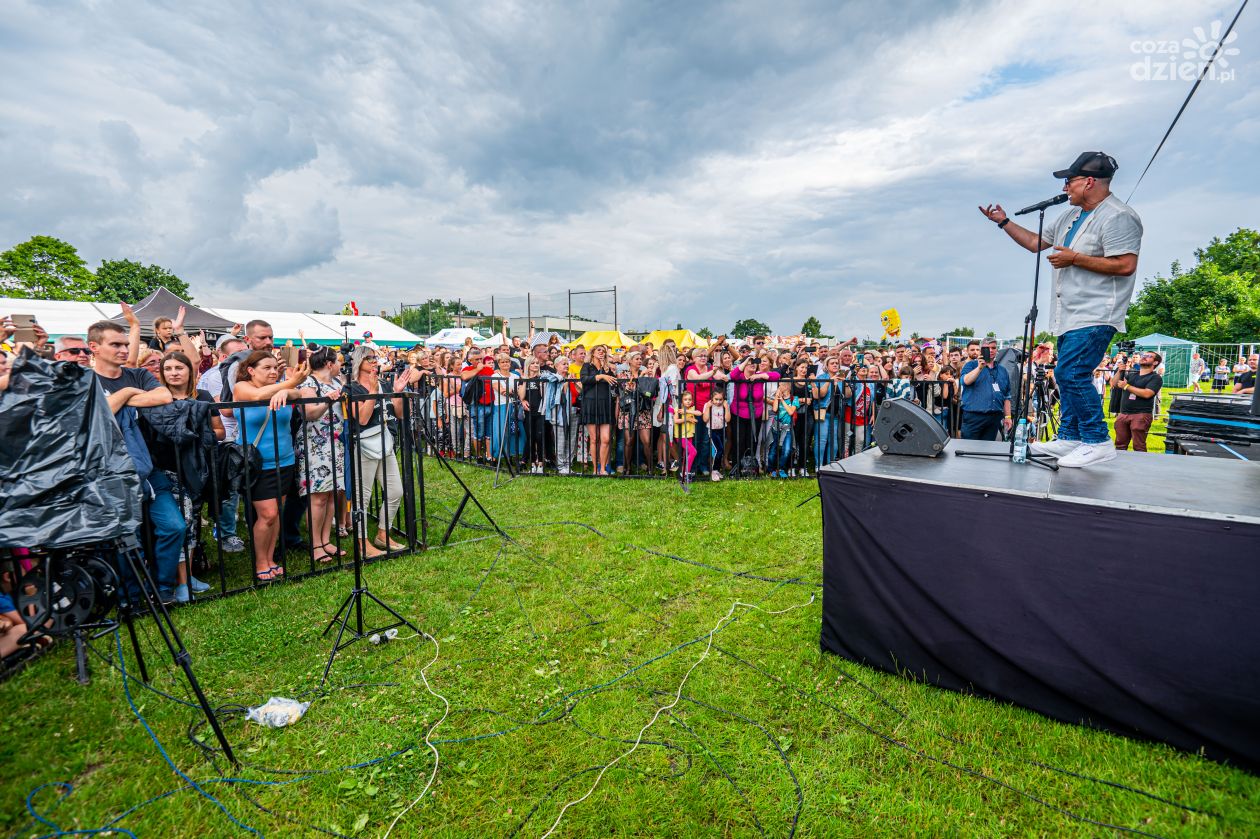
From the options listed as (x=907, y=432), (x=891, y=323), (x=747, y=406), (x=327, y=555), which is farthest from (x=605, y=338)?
(x=907, y=432)

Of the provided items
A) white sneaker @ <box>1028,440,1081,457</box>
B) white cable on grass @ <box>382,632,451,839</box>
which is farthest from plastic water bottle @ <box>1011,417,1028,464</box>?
white cable on grass @ <box>382,632,451,839</box>

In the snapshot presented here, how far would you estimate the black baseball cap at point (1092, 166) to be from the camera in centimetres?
369

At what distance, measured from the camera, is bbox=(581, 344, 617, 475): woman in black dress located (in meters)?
9.04

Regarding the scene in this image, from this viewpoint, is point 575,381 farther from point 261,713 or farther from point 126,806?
point 126,806

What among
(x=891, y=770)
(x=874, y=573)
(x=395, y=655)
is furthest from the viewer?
(x=395, y=655)

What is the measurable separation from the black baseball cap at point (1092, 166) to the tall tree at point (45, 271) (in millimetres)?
58989

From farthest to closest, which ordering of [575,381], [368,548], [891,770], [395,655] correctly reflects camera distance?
[575,381] < [368,548] < [395,655] < [891,770]

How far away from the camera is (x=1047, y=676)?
9.57ft

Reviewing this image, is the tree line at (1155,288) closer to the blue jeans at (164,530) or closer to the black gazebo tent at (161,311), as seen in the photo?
the black gazebo tent at (161,311)

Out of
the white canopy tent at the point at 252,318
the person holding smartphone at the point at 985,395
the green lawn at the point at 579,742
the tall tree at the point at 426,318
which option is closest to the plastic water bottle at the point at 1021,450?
the green lawn at the point at 579,742

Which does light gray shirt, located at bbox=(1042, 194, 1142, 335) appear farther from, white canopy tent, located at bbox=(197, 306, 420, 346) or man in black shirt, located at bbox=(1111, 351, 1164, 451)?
white canopy tent, located at bbox=(197, 306, 420, 346)

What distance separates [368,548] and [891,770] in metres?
4.90

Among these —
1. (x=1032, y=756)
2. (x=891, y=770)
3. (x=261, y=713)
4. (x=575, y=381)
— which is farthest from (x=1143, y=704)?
(x=575, y=381)

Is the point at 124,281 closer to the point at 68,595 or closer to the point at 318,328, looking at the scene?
the point at 318,328
